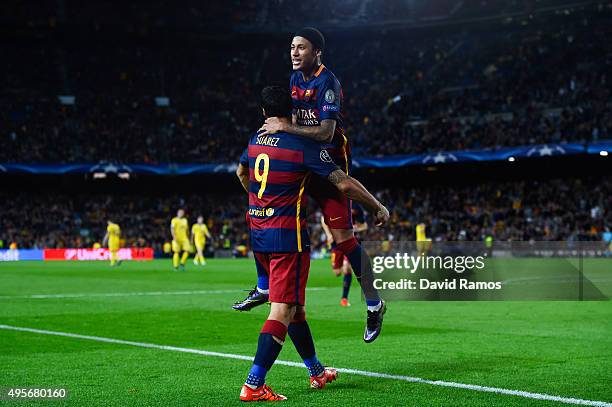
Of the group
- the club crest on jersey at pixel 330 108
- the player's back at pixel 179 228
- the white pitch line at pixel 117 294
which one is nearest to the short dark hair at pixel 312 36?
the club crest on jersey at pixel 330 108

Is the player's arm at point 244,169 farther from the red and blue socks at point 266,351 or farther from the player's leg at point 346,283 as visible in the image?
the player's leg at point 346,283

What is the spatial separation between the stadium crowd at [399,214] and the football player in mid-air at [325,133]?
35.7 meters

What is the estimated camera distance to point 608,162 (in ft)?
146

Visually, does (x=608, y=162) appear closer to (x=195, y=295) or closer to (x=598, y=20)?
(x=598, y=20)

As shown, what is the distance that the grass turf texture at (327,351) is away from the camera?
646 centimetres

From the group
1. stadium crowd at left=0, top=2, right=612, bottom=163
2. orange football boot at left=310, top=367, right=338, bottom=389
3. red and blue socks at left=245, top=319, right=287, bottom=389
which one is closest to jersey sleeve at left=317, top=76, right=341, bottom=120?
red and blue socks at left=245, top=319, right=287, bottom=389

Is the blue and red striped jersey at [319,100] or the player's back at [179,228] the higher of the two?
the blue and red striped jersey at [319,100]

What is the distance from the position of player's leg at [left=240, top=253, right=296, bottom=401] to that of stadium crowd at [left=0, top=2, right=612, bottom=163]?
39364 millimetres

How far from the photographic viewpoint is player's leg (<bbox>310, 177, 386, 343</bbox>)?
7383mm

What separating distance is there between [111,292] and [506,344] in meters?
11.5

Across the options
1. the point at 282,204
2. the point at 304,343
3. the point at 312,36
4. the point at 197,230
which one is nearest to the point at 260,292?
the point at 304,343

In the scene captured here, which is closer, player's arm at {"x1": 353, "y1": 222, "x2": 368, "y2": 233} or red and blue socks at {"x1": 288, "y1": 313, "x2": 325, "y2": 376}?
red and blue socks at {"x1": 288, "y1": 313, "x2": 325, "y2": 376}

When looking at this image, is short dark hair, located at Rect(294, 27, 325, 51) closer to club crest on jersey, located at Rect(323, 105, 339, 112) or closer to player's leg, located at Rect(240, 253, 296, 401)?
club crest on jersey, located at Rect(323, 105, 339, 112)

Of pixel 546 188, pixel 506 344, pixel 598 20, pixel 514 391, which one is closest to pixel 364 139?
pixel 546 188
